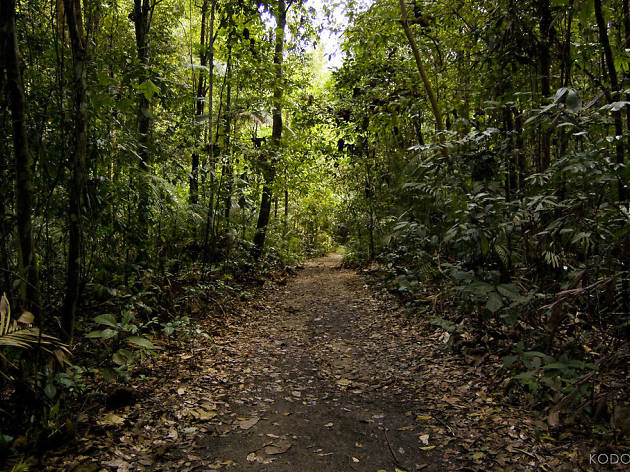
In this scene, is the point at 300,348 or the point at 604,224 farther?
the point at 300,348

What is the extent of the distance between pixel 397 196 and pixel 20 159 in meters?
9.31

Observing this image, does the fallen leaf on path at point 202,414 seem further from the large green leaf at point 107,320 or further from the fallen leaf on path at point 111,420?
the large green leaf at point 107,320

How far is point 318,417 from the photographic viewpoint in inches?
133

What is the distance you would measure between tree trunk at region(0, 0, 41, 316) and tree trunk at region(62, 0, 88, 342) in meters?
0.32

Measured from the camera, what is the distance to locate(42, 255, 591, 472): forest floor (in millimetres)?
2674

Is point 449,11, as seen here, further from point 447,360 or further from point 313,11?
point 447,360

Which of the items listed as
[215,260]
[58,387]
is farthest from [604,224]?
[215,260]

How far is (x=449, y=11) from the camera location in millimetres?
6320

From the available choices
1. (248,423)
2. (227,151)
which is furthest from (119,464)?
(227,151)

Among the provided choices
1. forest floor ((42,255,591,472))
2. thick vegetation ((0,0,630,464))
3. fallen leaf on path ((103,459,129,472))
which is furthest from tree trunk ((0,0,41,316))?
fallen leaf on path ((103,459,129,472))

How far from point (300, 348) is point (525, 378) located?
3.06 meters

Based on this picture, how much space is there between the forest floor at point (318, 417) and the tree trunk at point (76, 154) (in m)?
1.02

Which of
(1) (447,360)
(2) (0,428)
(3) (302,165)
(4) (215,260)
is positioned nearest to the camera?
(2) (0,428)

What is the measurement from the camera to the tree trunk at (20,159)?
9.02 ft
